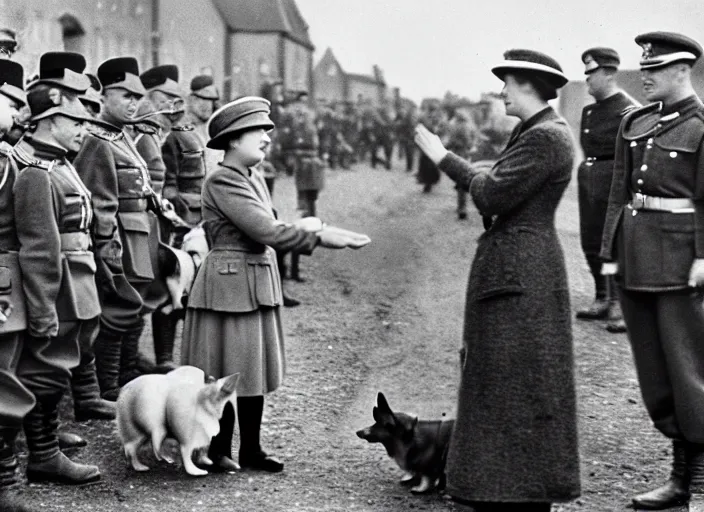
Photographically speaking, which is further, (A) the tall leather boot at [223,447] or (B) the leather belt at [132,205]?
(B) the leather belt at [132,205]

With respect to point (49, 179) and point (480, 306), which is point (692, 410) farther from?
point (49, 179)

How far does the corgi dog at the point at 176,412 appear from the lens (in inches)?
223

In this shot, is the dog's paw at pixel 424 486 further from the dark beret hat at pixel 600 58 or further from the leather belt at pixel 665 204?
the dark beret hat at pixel 600 58

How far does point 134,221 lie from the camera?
7.18 metres

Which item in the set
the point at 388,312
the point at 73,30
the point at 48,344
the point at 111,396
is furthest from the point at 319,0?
the point at 48,344

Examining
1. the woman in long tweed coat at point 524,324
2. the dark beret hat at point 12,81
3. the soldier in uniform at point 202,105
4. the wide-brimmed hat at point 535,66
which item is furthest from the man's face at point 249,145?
the soldier in uniform at point 202,105

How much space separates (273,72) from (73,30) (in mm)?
15598

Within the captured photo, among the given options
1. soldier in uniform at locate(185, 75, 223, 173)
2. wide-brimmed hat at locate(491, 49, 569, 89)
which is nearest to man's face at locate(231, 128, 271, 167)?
wide-brimmed hat at locate(491, 49, 569, 89)

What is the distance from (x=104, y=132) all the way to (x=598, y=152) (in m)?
4.43

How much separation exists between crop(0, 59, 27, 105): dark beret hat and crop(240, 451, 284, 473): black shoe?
231cm

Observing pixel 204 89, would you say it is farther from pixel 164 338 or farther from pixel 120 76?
pixel 164 338

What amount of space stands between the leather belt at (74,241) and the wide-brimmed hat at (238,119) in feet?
2.82

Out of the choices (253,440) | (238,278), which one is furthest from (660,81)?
(253,440)

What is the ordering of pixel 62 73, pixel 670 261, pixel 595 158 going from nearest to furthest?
pixel 670 261 < pixel 62 73 < pixel 595 158
